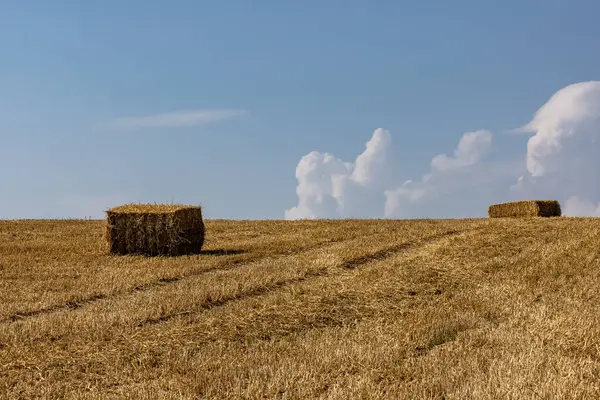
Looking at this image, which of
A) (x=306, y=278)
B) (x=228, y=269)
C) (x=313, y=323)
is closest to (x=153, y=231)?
(x=228, y=269)

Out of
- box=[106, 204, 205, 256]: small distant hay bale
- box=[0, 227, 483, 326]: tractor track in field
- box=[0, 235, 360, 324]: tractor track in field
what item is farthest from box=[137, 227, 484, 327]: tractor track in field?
box=[106, 204, 205, 256]: small distant hay bale

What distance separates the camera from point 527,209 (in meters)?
33.6

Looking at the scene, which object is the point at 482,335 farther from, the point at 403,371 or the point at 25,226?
the point at 25,226

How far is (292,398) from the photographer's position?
6.80 meters

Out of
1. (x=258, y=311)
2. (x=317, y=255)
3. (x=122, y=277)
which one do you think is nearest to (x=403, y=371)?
(x=258, y=311)

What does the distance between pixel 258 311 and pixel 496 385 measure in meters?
4.98

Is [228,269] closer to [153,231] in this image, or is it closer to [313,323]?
[153,231]

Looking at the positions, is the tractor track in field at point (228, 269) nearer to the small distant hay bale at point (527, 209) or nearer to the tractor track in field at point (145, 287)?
the tractor track in field at point (145, 287)

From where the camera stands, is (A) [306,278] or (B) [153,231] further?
(B) [153,231]

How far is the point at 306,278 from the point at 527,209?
21572 millimetres

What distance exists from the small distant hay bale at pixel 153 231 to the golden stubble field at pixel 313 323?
1430 mm

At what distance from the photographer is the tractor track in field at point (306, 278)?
37.6 ft

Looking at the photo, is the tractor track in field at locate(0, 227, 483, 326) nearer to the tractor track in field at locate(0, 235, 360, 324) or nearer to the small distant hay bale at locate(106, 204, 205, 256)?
the tractor track in field at locate(0, 235, 360, 324)

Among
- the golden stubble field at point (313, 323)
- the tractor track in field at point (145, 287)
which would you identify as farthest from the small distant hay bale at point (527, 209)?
the tractor track in field at point (145, 287)
